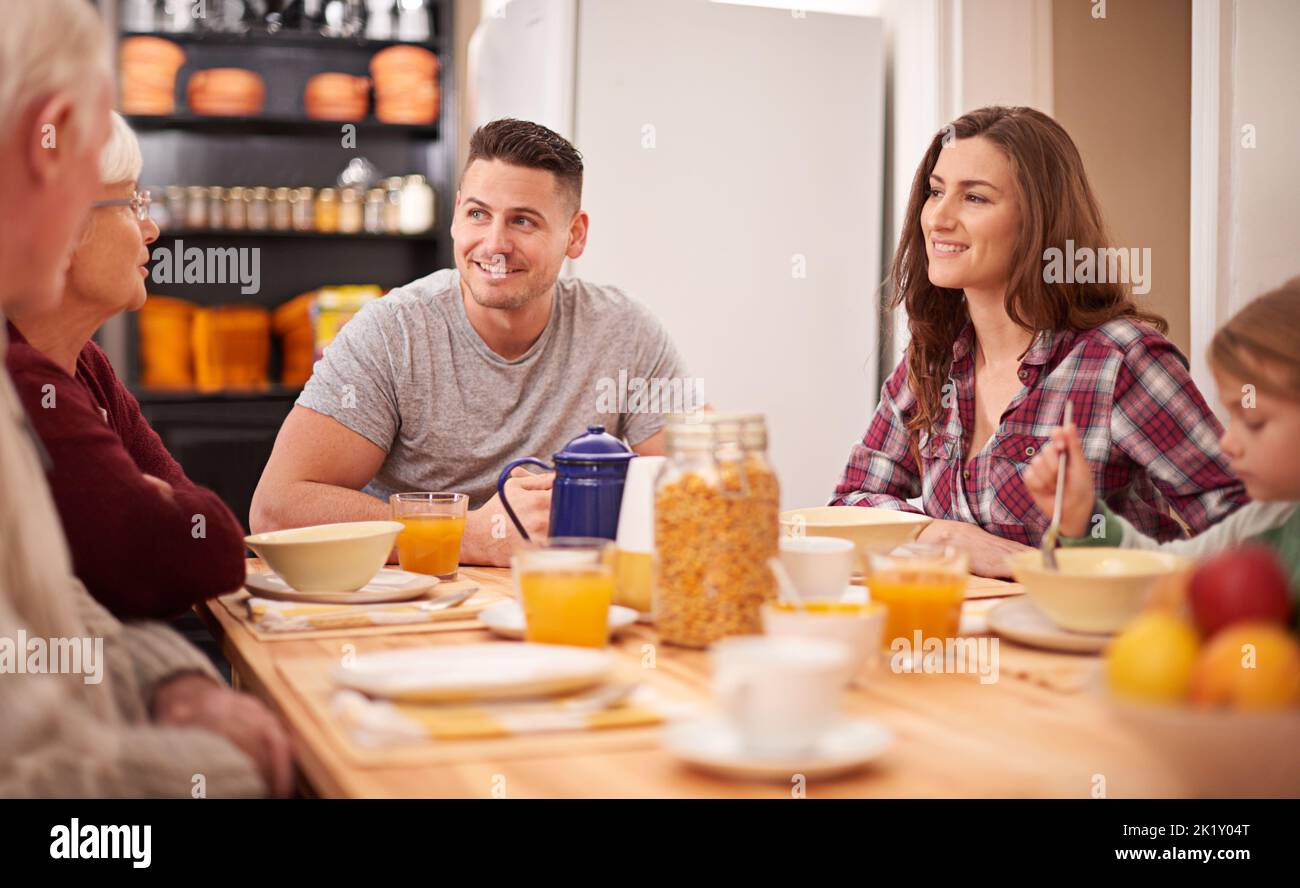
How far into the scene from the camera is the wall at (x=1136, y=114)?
335 cm

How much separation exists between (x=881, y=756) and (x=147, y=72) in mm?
4008

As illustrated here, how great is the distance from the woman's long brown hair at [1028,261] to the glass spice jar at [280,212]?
2.69 m

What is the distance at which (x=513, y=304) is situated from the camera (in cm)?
233

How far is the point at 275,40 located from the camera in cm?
432

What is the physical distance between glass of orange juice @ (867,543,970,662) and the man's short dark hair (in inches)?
55.9

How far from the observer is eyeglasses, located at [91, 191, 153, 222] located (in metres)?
1.52

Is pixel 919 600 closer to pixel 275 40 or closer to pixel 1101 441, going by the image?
pixel 1101 441

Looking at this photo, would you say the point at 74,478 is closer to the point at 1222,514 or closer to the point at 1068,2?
the point at 1222,514

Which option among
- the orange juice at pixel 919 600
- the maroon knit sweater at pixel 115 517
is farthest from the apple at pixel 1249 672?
the maroon knit sweater at pixel 115 517

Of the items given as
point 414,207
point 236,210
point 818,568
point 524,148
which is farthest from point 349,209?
point 818,568

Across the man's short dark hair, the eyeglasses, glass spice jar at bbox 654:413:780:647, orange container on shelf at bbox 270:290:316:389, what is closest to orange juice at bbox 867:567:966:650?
glass spice jar at bbox 654:413:780:647
